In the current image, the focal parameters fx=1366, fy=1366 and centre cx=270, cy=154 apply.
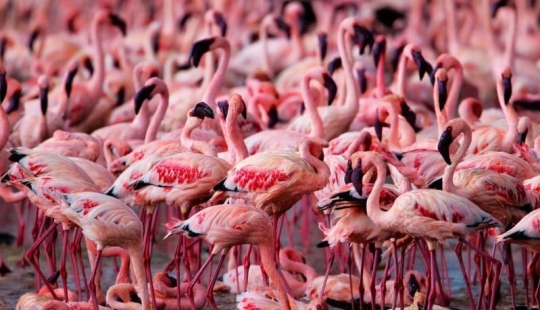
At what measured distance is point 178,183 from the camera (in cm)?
748

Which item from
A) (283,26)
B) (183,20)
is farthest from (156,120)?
(183,20)

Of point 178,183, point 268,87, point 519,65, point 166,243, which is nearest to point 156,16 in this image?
point 519,65

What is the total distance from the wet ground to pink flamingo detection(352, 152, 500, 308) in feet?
4.08

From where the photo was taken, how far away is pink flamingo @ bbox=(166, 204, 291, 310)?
6.82 meters

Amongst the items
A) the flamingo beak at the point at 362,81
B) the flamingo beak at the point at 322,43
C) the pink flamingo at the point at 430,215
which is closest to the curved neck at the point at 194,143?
the pink flamingo at the point at 430,215

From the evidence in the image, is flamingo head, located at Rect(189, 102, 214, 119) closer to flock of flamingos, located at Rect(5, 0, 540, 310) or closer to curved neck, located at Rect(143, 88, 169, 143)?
flock of flamingos, located at Rect(5, 0, 540, 310)

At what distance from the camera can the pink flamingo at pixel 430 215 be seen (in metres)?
→ 6.66

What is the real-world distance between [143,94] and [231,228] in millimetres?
2543

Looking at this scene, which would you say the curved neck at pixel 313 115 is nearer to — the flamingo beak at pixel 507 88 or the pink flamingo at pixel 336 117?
the pink flamingo at pixel 336 117

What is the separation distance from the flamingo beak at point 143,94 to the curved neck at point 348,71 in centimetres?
166

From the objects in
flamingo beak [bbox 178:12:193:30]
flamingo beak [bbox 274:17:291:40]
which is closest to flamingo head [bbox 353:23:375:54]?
flamingo beak [bbox 274:17:291:40]

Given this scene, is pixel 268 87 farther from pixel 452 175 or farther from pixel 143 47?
pixel 143 47

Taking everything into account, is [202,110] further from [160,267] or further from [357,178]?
[357,178]

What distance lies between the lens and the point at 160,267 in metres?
9.16
